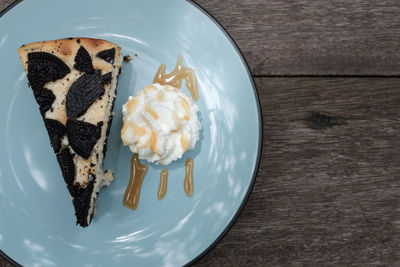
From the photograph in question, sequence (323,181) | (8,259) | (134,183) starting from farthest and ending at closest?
(323,181), (134,183), (8,259)

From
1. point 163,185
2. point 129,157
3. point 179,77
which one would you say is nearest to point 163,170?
point 163,185

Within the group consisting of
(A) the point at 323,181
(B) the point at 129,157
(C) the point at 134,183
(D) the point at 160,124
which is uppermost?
(D) the point at 160,124

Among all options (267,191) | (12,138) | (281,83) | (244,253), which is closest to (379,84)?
(281,83)

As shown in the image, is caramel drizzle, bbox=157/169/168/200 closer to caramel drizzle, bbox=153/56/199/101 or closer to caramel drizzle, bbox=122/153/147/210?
caramel drizzle, bbox=122/153/147/210

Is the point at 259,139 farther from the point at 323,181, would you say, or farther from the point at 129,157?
the point at 129,157

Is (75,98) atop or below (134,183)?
atop

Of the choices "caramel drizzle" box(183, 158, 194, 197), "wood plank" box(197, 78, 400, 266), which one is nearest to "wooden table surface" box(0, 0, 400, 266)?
"wood plank" box(197, 78, 400, 266)

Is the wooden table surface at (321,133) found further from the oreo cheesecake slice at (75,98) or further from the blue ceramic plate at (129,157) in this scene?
the oreo cheesecake slice at (75,98)
